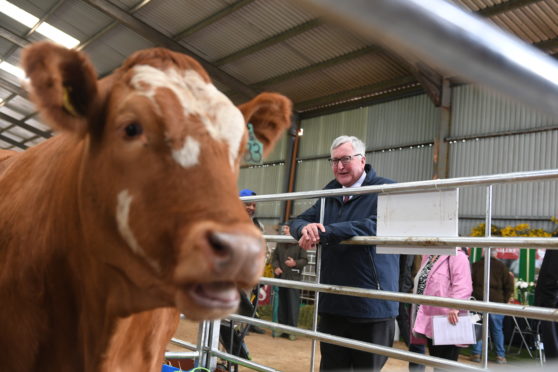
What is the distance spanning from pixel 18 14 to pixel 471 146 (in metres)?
14.5

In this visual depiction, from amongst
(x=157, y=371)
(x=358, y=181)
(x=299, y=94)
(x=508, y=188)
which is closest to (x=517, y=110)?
(x=508, y=188)

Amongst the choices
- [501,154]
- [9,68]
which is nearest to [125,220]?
[501,154]

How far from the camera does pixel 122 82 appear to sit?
1.72 metres

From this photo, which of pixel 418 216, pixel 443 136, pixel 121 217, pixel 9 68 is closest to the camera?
pixel 121 217

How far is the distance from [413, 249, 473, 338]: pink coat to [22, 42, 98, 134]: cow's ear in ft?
9.90

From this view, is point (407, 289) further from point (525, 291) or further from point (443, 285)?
point (525, 291)

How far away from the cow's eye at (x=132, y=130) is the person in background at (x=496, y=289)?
624 cm

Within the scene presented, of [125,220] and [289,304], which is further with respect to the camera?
[289,304]

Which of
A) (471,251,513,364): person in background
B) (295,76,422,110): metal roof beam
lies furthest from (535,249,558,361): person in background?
(295,76,422,110): metal roof beam

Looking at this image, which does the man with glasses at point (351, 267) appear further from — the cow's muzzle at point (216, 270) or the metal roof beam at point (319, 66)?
the metal roof beam at point (319, 66)

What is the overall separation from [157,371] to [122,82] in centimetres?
127

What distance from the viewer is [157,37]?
1440 centimetres

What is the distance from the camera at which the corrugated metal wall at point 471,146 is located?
11.7 m

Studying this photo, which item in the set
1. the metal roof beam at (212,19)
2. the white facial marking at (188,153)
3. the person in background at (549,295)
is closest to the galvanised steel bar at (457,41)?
the white facial marking at (188,153)
